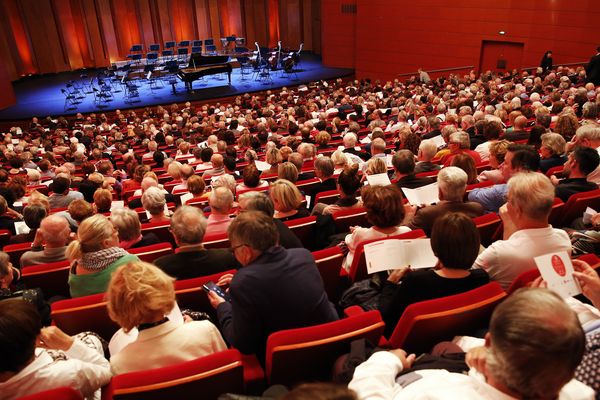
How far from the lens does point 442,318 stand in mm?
1942

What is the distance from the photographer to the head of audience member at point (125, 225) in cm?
351

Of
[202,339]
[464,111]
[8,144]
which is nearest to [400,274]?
[202,339]

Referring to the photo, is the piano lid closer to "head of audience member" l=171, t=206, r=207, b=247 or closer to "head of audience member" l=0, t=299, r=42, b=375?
"head of audience member" l=171, t=206, r=207, b=247

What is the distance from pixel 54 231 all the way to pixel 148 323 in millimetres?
1974

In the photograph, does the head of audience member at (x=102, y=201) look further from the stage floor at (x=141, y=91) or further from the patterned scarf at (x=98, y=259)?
the stage floor at (x=141, y=91)

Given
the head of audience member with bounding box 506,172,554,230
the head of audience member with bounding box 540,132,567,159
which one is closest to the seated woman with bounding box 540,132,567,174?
the head of audience member with bounding box 540,132,567,159

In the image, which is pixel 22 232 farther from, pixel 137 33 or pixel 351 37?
pixel 137 33

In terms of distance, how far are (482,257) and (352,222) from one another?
138 centimetres

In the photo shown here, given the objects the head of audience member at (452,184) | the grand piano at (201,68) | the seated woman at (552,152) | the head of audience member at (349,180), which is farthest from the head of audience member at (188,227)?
the grand piano at (201,68)

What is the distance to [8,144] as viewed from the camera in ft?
34.2

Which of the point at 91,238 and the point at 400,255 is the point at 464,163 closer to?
the point at 400,255

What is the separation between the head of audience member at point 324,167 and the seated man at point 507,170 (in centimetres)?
153

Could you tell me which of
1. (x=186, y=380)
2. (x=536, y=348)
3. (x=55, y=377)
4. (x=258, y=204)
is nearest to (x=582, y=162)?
(x=258, y=204)

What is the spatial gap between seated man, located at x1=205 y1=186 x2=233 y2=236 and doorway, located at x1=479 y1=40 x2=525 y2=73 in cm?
1496
